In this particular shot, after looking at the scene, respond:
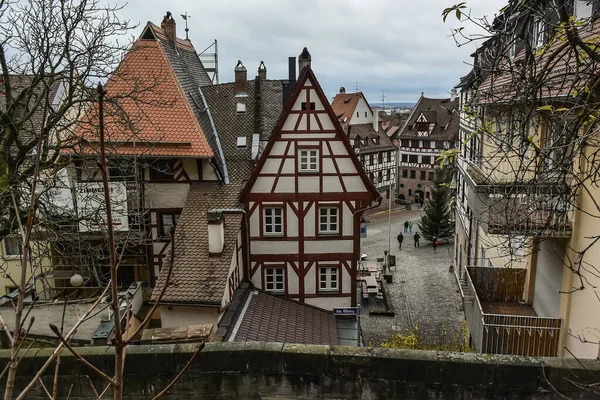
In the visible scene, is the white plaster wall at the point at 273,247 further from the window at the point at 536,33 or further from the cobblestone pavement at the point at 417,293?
the window at the point at 536,33

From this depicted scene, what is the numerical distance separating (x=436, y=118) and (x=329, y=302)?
42963 millimetres

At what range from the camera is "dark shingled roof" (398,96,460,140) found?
176 feet

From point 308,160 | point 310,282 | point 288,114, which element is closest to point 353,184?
point 308,160

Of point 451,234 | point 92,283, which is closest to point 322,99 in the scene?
point 92,283

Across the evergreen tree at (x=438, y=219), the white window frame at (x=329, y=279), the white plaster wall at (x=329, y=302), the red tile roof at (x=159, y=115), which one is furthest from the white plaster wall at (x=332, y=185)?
the evergreen tree at (x=438, y=219)

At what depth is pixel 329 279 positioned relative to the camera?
55.1 feet

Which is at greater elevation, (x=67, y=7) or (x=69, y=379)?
(x=67, y=7)

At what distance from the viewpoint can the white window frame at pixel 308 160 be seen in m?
16.0

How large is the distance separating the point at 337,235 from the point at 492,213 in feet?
24.7

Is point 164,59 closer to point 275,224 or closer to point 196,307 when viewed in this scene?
point 275,224

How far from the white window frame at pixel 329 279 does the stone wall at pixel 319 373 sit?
12.8 metres

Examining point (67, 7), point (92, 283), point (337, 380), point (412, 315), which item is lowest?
point (412, 315)

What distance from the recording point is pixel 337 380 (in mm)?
3824

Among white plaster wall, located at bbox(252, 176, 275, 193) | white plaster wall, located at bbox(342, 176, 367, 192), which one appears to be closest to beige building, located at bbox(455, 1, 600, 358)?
white plaster wall, located at bbox(342, 176, 367, 192)
